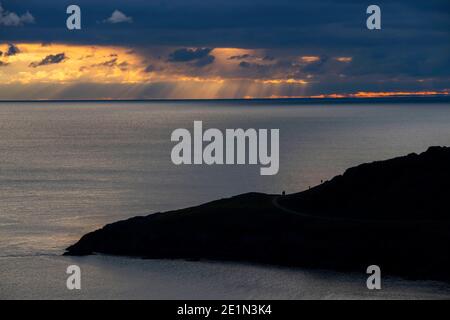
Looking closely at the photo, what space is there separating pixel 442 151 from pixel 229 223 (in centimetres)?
3452

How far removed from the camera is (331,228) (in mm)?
121375

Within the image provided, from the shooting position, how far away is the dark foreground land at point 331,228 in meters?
116

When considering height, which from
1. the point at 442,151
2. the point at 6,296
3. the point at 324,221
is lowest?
the point at 6,296

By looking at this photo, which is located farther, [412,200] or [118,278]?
[412,200]

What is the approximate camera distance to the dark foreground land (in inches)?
4555

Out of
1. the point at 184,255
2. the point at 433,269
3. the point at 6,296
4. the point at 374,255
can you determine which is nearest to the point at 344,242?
the point at 374,255

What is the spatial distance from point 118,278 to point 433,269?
121 feet

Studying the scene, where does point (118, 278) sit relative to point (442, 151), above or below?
below
